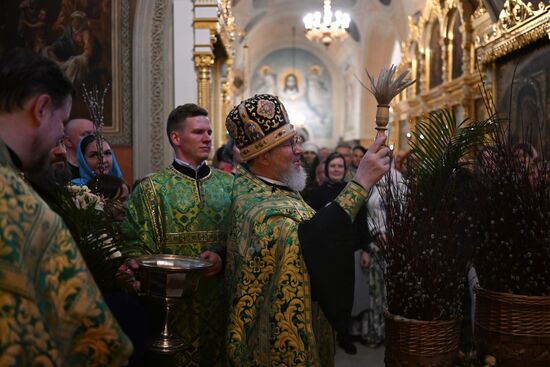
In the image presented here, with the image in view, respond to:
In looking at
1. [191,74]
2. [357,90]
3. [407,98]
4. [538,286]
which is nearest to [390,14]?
[407,98]

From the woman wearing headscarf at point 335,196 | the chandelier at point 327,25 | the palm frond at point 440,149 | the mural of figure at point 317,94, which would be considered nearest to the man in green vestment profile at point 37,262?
the palm frond at point 440,149

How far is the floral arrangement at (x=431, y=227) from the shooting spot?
6.22 feet

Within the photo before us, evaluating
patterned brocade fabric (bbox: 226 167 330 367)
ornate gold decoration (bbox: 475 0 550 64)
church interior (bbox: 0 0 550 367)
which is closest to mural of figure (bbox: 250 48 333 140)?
church interior (bbox: 0 0 550 367)

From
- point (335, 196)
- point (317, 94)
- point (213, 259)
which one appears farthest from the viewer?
point (317, 94)

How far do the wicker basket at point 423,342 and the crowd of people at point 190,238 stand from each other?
19 cm

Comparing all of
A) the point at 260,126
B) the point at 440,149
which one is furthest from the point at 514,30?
the point at 260,126

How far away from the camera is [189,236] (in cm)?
275

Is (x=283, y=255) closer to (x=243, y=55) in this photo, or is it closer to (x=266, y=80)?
(x=243, y=55)

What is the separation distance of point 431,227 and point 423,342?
39cm

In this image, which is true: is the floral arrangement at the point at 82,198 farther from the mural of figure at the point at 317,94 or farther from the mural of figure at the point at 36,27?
the mural of figure at the point at 317,94

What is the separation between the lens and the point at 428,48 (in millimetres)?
12305

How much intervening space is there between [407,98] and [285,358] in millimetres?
12493

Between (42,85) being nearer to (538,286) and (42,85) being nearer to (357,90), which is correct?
(538,286)

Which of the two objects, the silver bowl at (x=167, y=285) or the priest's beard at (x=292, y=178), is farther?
the priest's beard at (x=292, y=178)
